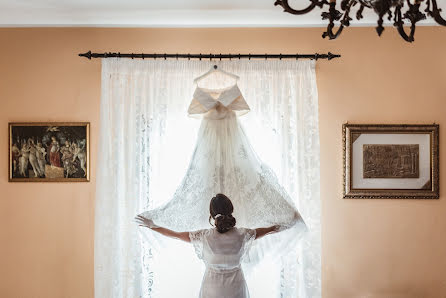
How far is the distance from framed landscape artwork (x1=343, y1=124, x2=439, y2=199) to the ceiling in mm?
890

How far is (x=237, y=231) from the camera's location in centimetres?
260

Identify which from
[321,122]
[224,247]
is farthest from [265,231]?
[321,122]

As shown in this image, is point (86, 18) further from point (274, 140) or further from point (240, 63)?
point (274, 140)

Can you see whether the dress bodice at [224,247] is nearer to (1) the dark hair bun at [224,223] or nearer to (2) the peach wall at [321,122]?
(1) the dark hair bun at [224,223]

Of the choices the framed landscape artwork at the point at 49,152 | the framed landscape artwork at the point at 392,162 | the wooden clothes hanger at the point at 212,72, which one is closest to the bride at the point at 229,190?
the wooden clothes hanger at the point at 212,72

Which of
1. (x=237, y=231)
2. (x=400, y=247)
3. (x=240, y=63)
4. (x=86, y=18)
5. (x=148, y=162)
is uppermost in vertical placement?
(x=86, y=18)

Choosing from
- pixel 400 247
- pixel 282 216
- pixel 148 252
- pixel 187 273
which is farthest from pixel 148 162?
pixel 400 247

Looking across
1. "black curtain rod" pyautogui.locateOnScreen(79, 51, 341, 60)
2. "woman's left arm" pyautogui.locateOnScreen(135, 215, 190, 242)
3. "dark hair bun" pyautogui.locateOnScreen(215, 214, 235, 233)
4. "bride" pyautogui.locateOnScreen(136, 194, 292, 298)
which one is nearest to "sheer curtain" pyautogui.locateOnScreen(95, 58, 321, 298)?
"black curtain rod" pyautogui.locateOnScreen(79, 51, 341, 60)

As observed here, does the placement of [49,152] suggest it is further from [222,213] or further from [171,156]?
[222,213]

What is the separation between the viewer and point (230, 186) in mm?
2918

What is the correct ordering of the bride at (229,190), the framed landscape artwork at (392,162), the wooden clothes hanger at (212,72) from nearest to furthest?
the bride at (229,190) < the wooden clothes hanger at (212,72) < the framed landscape artwork at (392,162)

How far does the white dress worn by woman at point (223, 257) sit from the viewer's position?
2.56 metres

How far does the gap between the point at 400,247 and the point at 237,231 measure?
157cm

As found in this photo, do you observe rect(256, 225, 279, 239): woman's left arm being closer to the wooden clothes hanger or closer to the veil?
the veil
